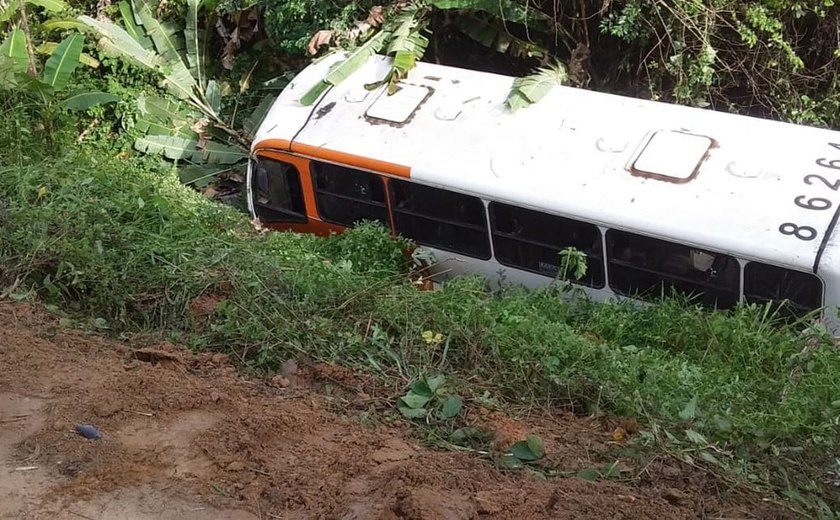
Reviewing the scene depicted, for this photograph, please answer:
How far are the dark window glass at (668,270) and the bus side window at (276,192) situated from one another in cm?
335

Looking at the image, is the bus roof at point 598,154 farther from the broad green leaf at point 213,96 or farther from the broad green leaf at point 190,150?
the broad green leaf at point 213,96

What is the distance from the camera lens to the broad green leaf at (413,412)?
16.7ft

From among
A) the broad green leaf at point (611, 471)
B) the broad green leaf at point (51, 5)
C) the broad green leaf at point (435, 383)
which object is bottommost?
the broad green leaf at point (611, 471)

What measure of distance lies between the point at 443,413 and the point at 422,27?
247 inches

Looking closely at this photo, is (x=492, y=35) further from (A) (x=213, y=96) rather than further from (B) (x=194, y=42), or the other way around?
(B) (x=194, y=42)

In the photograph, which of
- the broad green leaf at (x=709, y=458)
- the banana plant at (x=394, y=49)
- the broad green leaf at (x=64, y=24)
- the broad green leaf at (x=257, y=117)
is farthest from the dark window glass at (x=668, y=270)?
the broad green leaf at (x=64, y=24)

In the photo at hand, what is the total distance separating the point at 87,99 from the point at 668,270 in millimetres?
7186

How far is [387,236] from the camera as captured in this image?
8.07 meters

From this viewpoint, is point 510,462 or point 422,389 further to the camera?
point 422,389

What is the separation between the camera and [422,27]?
10219 mm

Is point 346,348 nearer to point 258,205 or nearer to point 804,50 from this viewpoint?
point 258,205

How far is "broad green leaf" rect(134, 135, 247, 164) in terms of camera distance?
11.0 meters

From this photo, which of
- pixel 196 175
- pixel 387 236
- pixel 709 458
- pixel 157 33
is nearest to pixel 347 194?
pixel 387 236

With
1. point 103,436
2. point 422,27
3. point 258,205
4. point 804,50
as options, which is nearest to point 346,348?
point 103,436
